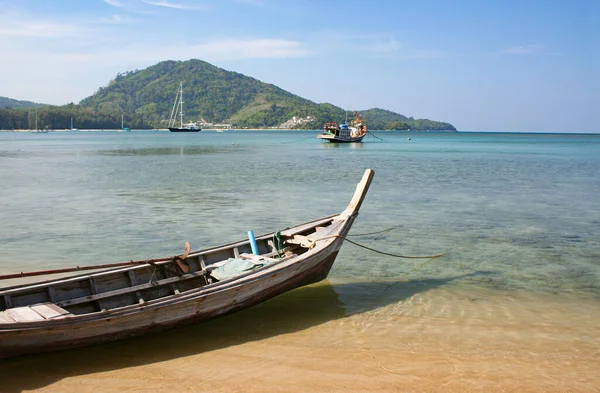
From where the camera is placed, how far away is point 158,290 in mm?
7957

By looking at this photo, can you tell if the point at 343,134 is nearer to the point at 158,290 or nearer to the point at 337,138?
the point at 337,138

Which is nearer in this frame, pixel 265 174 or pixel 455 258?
pixel 455 258

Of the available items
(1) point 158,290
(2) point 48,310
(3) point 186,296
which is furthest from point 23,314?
(1) point 158,290

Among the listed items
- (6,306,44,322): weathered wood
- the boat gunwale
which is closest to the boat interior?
(6,306,44,322): weathered wood

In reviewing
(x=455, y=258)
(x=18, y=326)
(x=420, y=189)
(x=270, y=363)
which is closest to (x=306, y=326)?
(x=270, y=363)

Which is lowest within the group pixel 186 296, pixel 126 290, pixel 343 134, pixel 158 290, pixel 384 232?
pixel 384 232

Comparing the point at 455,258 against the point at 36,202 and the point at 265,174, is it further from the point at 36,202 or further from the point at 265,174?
the point at 265,174

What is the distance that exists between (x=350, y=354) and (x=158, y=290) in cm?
285

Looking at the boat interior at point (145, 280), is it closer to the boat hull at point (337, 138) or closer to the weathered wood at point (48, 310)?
the weathered wood at point (48, 310)

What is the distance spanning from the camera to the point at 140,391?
607 centimetres

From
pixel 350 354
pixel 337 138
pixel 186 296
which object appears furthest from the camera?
pixel 337 138

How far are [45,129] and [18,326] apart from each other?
185496 millimetres

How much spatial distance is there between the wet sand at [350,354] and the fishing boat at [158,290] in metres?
0.45

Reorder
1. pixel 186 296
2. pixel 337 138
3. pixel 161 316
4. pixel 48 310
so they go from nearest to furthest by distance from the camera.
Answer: pixel 48 310 < pixel 161 316 < pixel 186 296 < pixel 337 138
